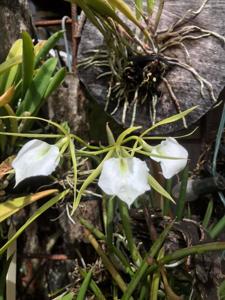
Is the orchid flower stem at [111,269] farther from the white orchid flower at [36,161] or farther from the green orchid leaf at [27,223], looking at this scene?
the white orchid flower at [36,161]

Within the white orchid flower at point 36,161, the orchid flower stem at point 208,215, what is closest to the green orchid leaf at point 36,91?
the white orchid flower at point 36,161

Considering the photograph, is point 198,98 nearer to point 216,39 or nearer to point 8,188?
point 216,39

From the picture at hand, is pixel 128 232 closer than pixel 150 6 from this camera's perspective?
Yes

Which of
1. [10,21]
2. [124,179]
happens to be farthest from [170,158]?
[10,21]

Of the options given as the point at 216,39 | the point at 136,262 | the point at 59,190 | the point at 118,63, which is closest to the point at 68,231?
the point at 59,190

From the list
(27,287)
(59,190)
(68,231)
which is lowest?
(27,287)

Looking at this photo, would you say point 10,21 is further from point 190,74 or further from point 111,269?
point 111,269

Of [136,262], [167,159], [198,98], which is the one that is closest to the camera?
[167,159]
